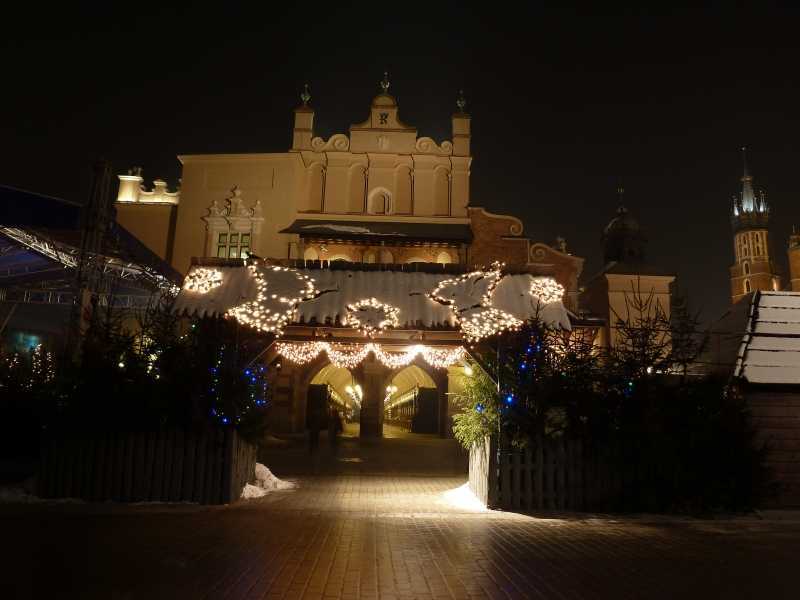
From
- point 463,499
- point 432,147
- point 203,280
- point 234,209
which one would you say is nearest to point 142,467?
point 203,280

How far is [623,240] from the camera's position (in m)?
45.2

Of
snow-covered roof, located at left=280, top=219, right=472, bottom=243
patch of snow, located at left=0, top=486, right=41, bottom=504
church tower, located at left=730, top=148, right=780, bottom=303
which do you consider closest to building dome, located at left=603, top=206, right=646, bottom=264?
snow-covered roof, located at left=280, top=219, right=472, bottom=243

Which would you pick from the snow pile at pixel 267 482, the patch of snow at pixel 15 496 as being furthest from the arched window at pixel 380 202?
the patch of snow at pixel 15 496

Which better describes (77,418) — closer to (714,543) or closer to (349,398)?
(714,543)

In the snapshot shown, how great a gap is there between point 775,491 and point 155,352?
33.8 ft

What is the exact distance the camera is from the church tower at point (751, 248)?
93.9 m

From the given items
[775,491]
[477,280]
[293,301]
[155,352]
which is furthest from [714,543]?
[155,352]

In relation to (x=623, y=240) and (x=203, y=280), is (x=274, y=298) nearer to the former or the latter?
(x=203, y=280)

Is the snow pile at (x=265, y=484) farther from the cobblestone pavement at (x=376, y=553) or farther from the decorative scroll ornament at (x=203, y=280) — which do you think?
the decorative scroll ornament at (x=203, y=280)

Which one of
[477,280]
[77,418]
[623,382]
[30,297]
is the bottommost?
[77,418]

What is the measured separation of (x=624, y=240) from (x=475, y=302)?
39.3 metres

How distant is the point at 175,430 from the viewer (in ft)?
29.9

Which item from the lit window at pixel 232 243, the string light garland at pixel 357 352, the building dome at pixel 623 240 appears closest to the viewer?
the string light garland at pixel 357 352

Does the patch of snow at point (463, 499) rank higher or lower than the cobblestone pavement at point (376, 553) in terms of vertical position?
lower
